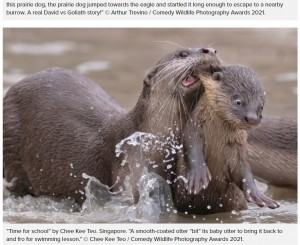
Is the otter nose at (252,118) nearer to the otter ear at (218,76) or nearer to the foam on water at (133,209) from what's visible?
the otter ear at (218,76)

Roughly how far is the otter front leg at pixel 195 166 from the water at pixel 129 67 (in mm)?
255

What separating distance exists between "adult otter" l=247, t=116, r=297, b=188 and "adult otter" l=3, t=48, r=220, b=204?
2.77 feet

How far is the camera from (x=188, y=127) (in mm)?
4879

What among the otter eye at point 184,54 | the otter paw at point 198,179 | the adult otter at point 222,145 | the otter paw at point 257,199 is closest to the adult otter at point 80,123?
the otter eye at point 184,54

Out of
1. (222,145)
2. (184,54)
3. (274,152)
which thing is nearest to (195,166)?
(222,145)

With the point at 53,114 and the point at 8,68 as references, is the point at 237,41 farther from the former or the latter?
the point at 53,114

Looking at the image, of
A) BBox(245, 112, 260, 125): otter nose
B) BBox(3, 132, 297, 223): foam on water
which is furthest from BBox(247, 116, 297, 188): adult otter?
BBox(245, 112, 260, 125): otter nose

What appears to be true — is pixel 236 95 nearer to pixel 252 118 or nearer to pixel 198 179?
pixel 252 118

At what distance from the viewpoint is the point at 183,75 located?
4.86 meters

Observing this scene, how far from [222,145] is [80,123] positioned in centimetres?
90

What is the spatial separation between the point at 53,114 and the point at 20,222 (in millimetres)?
700

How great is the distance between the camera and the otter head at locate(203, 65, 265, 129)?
15.3 feet
